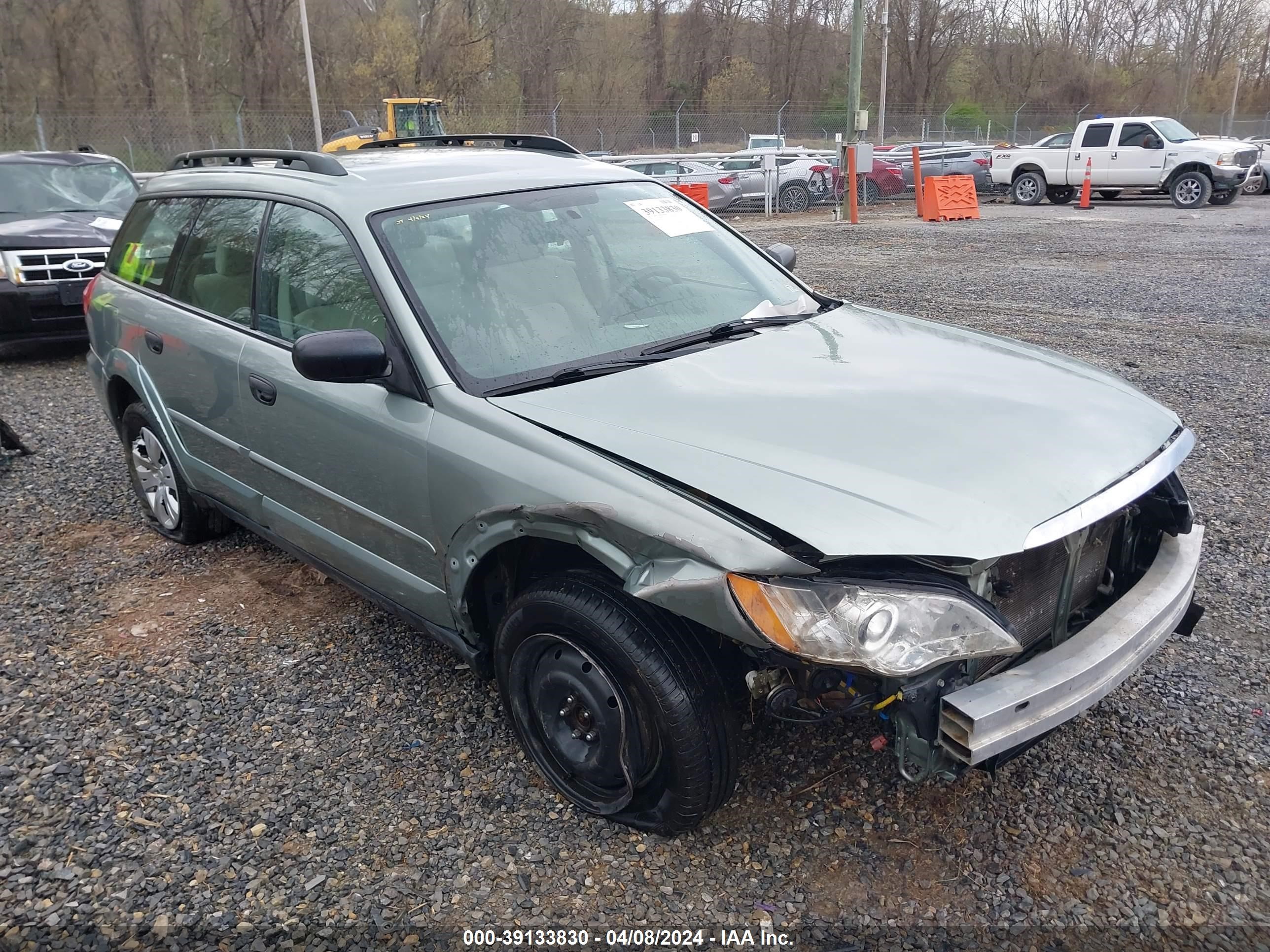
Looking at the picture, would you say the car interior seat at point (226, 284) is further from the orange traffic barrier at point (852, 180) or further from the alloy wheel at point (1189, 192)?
the alloy wheel at point (1189, 192)

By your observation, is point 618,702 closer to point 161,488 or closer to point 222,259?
point 222,259

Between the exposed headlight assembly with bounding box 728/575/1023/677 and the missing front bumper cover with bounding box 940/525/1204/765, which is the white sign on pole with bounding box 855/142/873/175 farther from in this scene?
the exposed headlight assembly with bounding box 728/575/1023/677

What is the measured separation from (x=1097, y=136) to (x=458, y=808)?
74.5 feet

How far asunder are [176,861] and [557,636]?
1.24 metres

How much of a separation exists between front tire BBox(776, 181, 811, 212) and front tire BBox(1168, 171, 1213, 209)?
7.82m

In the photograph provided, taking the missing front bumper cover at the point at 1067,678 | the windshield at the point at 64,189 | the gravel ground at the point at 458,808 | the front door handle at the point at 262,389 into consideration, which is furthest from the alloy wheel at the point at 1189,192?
the front door handle at the point at 262,389

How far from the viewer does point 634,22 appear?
5256cm

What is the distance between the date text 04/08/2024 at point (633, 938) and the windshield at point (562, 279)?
4.88ft

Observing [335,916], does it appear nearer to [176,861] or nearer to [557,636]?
[176,861]

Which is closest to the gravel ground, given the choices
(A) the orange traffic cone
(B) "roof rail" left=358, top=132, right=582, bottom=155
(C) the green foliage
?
(B) "roof rail" left=358, top=132, right=582, bottom=155

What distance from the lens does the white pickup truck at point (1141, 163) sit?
19.8 meters

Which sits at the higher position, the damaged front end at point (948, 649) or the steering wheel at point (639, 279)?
the steering wheel at point (639, 279)

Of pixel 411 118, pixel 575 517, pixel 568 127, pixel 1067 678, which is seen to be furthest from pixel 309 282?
pixel 568 127

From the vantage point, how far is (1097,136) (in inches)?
821
